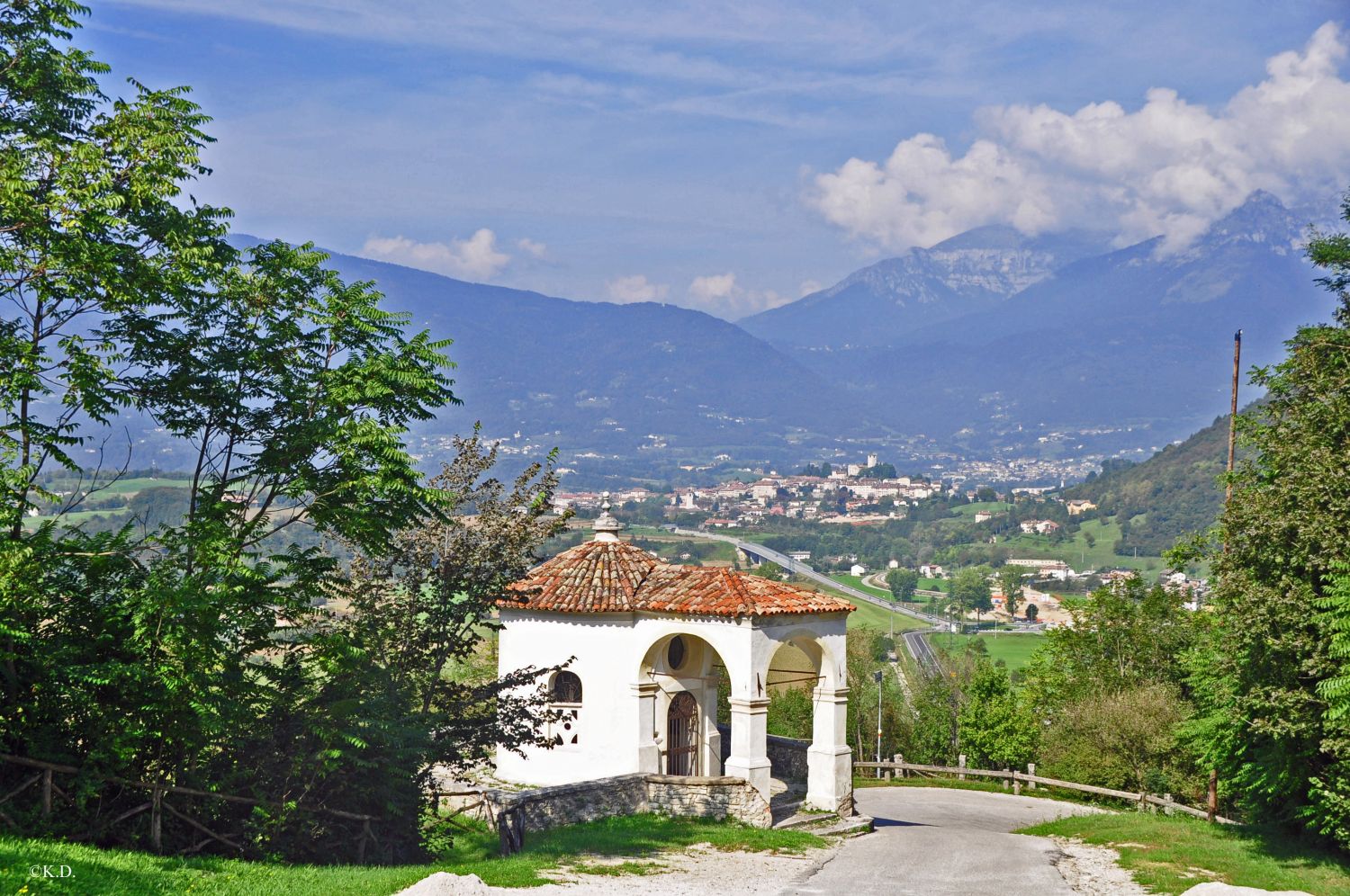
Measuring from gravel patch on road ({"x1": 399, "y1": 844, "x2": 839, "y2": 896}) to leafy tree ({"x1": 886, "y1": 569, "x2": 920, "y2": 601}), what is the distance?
140 meters

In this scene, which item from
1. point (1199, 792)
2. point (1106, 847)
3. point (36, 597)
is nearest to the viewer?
point (36, 597)

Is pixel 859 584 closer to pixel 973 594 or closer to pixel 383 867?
pixel 973 594

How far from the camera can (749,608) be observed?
21797 mm

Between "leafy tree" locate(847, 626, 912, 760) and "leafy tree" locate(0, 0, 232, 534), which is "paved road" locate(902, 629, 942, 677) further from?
"leafy tree" locate(0, 0, 232, 534)

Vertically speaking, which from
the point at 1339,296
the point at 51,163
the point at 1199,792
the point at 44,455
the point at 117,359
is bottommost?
the point at 1199,792

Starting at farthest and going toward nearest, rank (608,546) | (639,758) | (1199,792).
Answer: (1199,792) < (608,546) < (639,758)

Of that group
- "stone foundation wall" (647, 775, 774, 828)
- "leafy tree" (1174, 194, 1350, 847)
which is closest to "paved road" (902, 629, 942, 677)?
"stone foundation wall" (647, 775, 774, 828)

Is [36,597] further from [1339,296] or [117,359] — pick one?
[1339,296]

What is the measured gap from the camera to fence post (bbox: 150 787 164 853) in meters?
13.1

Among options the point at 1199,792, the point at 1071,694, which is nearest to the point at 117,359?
the point at 1199,792

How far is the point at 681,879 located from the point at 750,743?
20.3ft

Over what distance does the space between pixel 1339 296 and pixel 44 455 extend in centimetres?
2356

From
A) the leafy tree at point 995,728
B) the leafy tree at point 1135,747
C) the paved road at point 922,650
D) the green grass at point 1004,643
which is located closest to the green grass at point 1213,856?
the leafy tree at point 1135,747

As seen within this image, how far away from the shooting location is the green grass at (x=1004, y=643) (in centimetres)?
10019
